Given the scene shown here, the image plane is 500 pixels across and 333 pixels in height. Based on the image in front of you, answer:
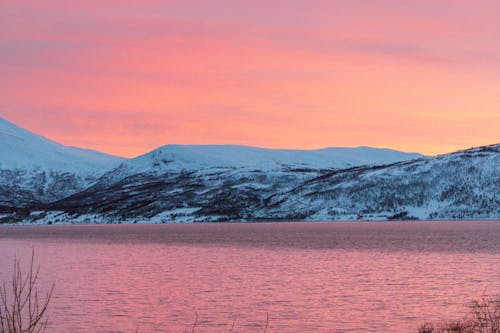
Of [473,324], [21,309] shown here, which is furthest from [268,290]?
[473,324]

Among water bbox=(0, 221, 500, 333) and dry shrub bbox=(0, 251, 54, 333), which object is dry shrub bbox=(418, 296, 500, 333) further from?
dry shrub bbox=(0, 251, 54, 333)

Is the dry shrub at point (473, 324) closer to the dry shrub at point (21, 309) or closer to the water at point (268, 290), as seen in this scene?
the water at point (268, 290)

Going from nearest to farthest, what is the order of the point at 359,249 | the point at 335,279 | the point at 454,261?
the point at 335,279 < the point at 454,261 < the point at 359,249

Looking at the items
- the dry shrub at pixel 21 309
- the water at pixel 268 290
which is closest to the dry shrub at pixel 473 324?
the water at pixel 268 290

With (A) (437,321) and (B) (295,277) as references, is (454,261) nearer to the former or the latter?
(B) (295,277)

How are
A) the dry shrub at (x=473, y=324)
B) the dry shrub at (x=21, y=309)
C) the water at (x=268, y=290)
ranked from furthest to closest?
the water at (x=268, y=290), the dry shrub at (x=473, y=324), the dry shrub at (x=21, y=309)

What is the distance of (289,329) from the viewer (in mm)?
40625

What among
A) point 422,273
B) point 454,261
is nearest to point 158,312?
point 422,273

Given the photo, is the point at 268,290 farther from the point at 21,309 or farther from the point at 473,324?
the point at 473,324

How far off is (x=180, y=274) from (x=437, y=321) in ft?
131

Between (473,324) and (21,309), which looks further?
(21,309)

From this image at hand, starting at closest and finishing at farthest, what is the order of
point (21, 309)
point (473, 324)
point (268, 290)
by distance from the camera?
point (473, 324) < point (21, 309) < point (268, 290)

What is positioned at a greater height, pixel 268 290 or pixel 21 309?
pixel 21 309

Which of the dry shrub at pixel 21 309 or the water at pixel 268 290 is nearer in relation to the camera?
the dry shrub at pixel 21 309
